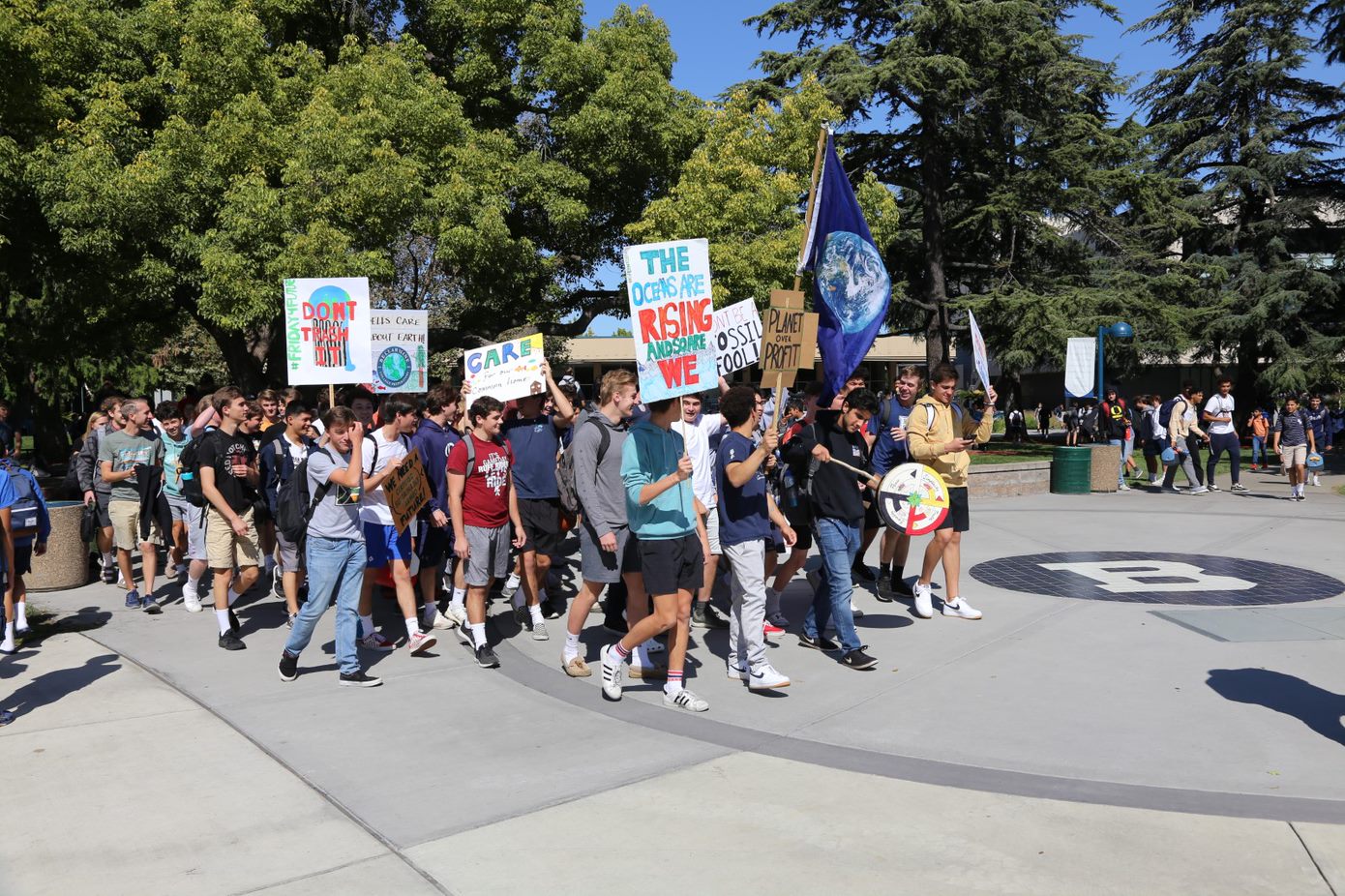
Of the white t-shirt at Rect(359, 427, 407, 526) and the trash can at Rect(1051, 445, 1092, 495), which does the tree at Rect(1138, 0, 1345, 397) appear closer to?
the trash can at Rect(1051, 445, 1092, 495)

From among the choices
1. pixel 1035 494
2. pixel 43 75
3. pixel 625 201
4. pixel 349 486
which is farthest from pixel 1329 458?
pixel 43 75

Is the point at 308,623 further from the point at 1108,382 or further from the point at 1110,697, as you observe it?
the point at 1108,382

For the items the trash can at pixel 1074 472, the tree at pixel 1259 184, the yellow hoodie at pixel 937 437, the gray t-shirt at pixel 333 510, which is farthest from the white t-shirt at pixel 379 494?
the tree at pixel 1259 184

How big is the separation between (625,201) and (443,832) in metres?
20.7

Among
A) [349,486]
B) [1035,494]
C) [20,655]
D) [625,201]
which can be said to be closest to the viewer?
[349,486]

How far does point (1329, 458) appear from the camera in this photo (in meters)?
24.5

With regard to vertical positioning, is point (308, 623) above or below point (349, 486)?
below

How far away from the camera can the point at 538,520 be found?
→ 786cm

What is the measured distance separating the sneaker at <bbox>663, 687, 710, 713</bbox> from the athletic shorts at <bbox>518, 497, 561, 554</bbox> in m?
2.26

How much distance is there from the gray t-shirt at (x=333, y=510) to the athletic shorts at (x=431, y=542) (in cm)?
125

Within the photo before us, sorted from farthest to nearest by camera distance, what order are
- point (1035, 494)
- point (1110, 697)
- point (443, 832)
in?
point (1035, 494), point (1110, 697), point (443, 832)

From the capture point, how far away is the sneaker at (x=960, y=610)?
796 centimetres

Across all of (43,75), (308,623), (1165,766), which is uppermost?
(43,75)

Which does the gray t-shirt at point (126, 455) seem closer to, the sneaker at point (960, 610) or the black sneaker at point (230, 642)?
the black sneaker at point (230, 642)
